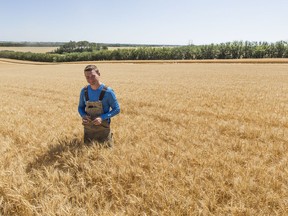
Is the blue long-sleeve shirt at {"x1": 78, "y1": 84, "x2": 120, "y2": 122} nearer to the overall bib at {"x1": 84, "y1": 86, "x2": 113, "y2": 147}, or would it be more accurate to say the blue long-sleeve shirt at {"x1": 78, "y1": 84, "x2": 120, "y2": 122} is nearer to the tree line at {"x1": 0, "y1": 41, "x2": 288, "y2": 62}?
the overall bib at {"x1": 84, "y1": 86, "x2": 113, "y2": 147}

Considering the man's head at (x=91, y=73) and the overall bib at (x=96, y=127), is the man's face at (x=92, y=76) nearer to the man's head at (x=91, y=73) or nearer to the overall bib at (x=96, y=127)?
the man's head at (x=91, y=73)

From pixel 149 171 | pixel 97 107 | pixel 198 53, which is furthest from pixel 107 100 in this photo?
pixel 198 53

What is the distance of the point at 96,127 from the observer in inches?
183

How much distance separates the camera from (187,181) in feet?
11.0

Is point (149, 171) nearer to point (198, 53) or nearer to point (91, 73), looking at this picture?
point (91, 73)

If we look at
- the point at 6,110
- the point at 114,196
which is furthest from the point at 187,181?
the point at 6,110

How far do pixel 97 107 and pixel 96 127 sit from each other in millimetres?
442

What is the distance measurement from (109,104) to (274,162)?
3319mm

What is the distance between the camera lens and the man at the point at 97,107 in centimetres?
432

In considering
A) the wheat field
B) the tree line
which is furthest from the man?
the tree line

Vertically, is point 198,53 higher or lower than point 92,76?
higher

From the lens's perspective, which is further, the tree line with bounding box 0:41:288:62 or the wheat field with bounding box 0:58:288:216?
the tree line with bounding box 0:41:288:62

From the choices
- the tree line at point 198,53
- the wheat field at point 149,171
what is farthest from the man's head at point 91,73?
the tree line at point 198,53

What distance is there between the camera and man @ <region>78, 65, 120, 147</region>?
4.32 meters
